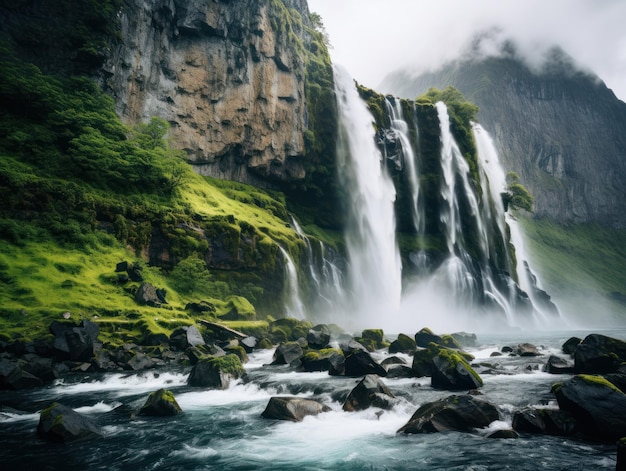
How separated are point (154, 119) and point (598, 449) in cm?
3965

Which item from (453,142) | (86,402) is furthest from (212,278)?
(453,142)

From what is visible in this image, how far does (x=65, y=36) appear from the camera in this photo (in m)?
36.9

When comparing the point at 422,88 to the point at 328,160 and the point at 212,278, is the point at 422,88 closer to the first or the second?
the point at 328,160

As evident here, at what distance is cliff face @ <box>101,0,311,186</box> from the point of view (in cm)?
4219

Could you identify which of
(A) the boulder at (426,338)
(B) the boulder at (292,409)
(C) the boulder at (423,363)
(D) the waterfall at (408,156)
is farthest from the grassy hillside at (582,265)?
(B) the boulder at (292,409)

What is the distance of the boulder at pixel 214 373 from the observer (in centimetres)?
1527

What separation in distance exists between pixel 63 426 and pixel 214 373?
22.0ft

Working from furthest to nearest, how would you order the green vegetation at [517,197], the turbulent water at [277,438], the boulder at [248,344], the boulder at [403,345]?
the green vegetation at [517,197] < the boulder at [248,344] < the boulder at [403,345] < the turbulent water at [277,438]

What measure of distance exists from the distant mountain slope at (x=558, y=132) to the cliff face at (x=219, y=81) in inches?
4271

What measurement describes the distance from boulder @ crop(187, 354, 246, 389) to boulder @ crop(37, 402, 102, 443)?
585 cm

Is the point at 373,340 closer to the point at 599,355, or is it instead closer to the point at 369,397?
the point at 599,355

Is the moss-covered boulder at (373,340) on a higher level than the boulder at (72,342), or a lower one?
lower

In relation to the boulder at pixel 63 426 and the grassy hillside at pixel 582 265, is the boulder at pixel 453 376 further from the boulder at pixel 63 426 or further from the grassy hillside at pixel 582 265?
the grassy hillside at pixel 582 265

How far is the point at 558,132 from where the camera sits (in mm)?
149750
